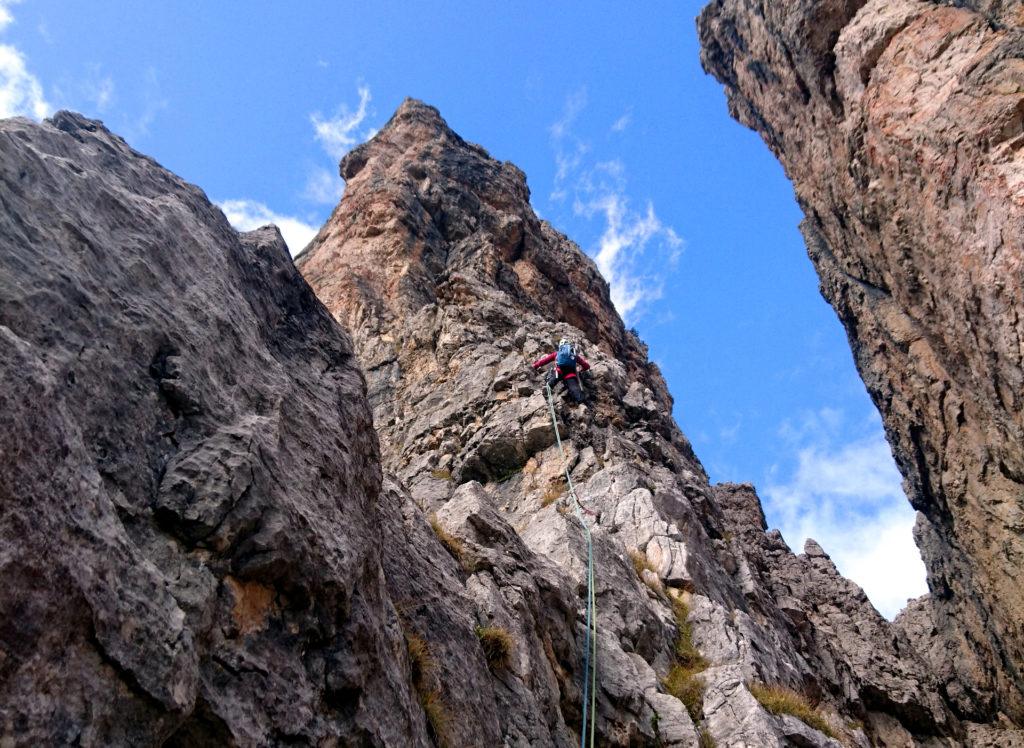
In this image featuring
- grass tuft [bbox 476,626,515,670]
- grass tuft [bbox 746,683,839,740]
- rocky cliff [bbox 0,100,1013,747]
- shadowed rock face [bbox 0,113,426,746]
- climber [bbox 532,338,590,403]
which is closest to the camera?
shadowed rock face [bbox 0,113,426,746]

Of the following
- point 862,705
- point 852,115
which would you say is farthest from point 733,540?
point 852,115

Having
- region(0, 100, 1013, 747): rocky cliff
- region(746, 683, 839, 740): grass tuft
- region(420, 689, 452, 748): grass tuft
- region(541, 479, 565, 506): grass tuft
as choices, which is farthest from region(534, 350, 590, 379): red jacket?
region(420, 689, 452, 748): grass tuft

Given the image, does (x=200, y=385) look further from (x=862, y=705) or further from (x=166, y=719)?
(x=862, y=705)

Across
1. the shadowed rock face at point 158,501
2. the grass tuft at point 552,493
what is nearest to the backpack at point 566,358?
the grass tuft at point 552,493

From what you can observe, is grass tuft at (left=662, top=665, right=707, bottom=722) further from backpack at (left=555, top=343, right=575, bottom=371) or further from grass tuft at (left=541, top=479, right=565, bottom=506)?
backpack at (left=555, top=343, right=575, bottom=371)

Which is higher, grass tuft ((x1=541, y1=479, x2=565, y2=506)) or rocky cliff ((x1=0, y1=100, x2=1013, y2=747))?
grass tuft ((x1=541, y1=479, x2=565, y2=506))

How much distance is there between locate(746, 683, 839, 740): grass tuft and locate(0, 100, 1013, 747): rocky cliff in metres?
0.08

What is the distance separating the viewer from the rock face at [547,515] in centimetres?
903

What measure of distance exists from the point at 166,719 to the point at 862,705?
18.3 meters

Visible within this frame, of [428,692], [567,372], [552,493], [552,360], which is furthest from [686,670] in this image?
[552,360]

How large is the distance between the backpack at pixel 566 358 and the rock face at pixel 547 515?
0.90m

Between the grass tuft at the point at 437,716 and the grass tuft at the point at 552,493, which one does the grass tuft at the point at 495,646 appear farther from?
the grass tuft at the point at 552,493

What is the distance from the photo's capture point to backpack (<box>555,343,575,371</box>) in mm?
20859

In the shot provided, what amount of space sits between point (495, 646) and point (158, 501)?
4.49m
